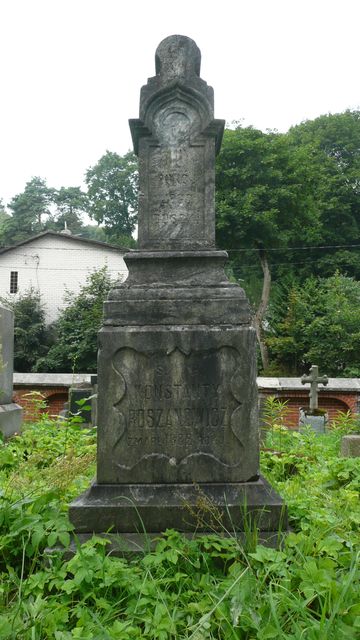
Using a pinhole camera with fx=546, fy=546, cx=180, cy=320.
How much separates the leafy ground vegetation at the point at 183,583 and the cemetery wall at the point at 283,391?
8.44 metres

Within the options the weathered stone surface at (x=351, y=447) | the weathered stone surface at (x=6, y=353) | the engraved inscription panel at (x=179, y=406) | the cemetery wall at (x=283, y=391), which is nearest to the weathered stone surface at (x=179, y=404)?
the engraved inscription panel at (x=179, y=406)

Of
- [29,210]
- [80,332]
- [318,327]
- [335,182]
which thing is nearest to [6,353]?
[80,332]

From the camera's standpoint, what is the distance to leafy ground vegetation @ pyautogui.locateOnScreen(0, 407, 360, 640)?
2.22 meters

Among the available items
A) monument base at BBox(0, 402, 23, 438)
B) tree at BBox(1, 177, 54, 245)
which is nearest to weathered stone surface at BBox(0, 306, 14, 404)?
monument base at BBox(0, 402, 23, 438)

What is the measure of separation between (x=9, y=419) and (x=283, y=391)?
6519mm

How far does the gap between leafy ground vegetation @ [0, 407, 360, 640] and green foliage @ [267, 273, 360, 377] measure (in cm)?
1836

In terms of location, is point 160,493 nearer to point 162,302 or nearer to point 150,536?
point 150,536

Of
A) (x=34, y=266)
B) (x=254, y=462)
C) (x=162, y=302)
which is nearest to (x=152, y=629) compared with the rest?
(x=254, y=462)

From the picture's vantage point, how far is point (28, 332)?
23953 millimetres

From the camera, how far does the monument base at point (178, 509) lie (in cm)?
308

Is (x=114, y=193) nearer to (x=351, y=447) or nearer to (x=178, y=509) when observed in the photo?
(x=351, y=447)

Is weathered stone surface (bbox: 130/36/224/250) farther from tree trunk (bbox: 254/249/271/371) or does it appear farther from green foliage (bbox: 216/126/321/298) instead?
tree trunk (bbox: 254/249/271/371)

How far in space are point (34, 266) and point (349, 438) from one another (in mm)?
24062

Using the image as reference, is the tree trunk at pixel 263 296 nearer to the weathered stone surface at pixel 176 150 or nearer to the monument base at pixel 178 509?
the weathered stone surface at pixel 176 150
